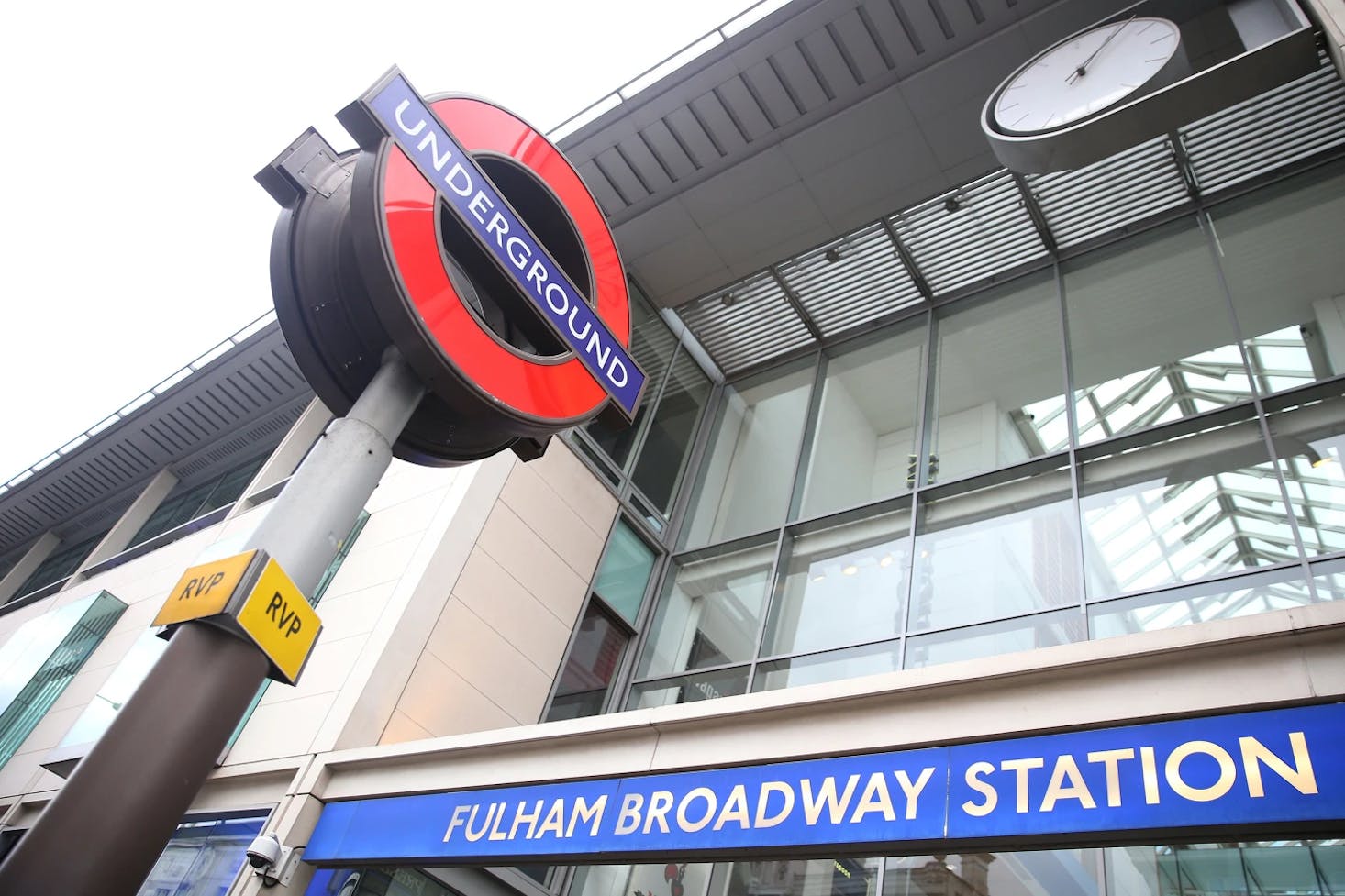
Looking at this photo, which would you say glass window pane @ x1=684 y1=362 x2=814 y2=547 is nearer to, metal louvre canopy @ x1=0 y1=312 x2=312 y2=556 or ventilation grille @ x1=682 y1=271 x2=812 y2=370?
ventilation grille @ x1=682 y1=271 x2=812 y2=370

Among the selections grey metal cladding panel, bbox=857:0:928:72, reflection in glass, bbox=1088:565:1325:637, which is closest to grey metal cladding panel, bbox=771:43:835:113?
grey metal cladding panel, bbox=857:0:928:72

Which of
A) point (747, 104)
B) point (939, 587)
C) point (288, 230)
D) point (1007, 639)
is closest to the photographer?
point (288, 230)

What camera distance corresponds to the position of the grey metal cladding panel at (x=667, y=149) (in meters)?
10.0

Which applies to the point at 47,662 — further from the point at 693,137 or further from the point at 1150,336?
the point at 1150,336

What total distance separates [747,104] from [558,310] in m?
6.35

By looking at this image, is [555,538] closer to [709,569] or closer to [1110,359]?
[709,569]

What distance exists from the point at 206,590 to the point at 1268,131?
10.4 metres

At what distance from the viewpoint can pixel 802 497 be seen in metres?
10.2

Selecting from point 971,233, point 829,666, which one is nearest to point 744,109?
point 971,233

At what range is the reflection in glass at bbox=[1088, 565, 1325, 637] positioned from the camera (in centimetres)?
632

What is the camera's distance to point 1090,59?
679cm

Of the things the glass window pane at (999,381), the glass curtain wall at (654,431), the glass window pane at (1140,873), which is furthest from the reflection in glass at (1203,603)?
the glass curtain wall at (654,431)

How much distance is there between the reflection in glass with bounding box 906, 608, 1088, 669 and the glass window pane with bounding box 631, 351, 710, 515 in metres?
4.22

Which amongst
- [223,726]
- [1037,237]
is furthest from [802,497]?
[223,726]
